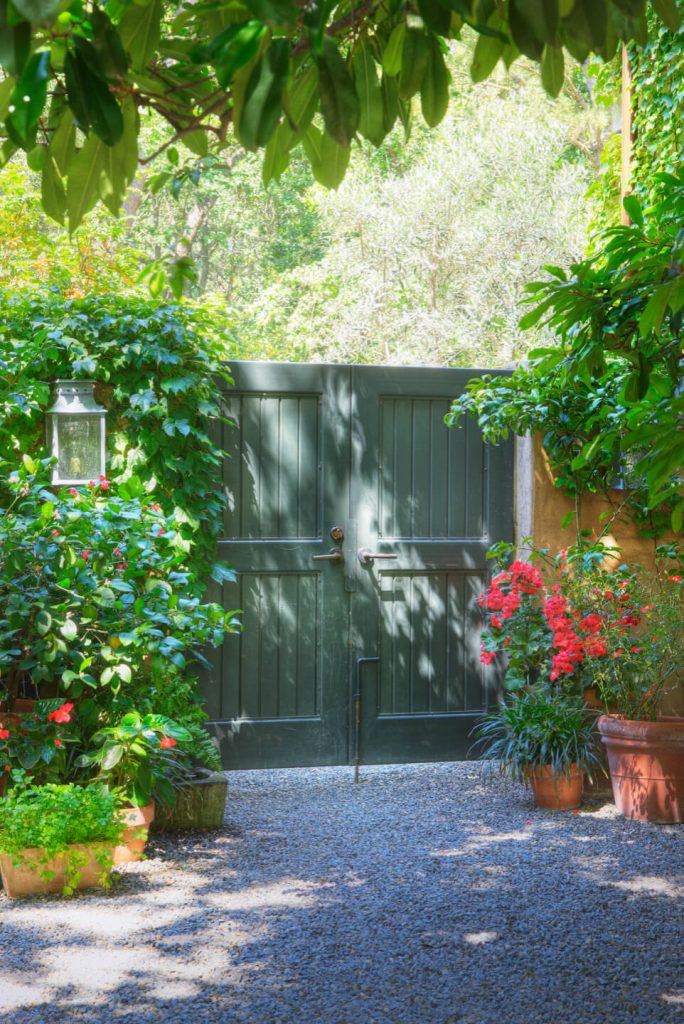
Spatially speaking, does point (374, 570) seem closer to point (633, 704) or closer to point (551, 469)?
point (551, 469)

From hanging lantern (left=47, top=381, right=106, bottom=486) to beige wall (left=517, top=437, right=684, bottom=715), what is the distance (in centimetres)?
196

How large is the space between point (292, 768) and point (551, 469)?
72.0 inches

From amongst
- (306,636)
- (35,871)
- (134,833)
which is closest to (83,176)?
(35,871)

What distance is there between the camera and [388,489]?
4953 millimetres

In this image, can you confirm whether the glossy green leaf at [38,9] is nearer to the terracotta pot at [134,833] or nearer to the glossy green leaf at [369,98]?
the glossy green leaf at [369,98]

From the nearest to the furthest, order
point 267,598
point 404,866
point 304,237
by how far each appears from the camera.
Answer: point 404,866 < point 267,598 < point 304,237

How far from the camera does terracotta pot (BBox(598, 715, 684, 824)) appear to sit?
158 inches

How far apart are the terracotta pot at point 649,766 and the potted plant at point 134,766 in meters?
1.72

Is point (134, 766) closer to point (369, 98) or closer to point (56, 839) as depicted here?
point (56, 839)

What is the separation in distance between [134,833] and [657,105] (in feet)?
11.8

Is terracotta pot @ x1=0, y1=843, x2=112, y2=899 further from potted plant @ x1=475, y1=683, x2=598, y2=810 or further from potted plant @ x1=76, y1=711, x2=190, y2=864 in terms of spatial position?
potted plant @ x1=475, y1=683, x2=598, y2=810

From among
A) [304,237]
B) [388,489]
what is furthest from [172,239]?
[388,489]

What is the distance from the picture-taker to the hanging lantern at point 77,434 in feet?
13.4

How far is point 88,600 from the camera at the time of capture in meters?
3.45
